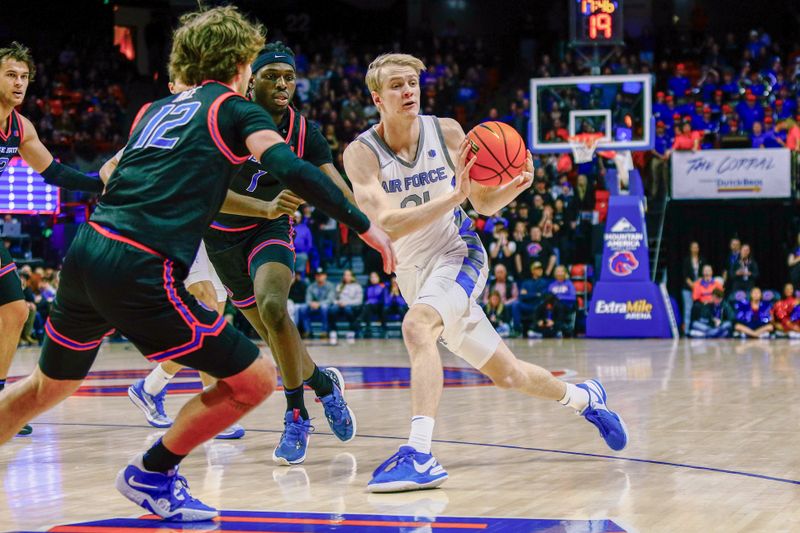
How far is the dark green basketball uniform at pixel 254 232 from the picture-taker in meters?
6.18

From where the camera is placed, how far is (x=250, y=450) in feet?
20.1

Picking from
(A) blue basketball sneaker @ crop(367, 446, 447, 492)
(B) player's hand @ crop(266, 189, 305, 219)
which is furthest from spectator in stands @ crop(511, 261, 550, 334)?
(A) blue basketball sneaker @ crop(367, 446, 447, 492)

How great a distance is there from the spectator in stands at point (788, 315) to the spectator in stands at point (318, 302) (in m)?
7.02

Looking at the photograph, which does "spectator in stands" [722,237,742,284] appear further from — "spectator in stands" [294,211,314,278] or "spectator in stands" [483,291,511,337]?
"spectator in stands" [294,211,314,278]

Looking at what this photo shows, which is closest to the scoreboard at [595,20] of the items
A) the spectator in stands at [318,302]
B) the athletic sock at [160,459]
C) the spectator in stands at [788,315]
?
the spectator in stands at [788,315]

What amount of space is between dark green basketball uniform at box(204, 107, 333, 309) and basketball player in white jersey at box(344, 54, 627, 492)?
24.5 inches

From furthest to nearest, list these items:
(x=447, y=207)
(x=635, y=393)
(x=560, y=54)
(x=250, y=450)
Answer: (x=560, y=54) → (x=635, y=393) → (x=250, y=450) → (x=447, y=207)

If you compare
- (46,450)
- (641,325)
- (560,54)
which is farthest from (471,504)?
(560,54)

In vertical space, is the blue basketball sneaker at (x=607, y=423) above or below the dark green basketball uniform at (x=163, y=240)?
below

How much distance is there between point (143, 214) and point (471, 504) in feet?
5.84

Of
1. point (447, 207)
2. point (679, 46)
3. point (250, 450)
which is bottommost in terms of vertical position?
point (250, 450)

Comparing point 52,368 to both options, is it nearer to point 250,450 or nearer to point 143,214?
point 143,214

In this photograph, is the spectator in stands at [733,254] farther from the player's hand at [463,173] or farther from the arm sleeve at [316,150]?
the player's hand at [463,173]

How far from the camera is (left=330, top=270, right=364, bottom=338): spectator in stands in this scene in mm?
18188
